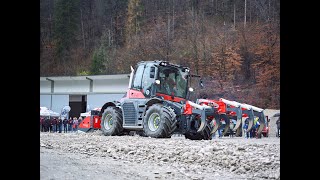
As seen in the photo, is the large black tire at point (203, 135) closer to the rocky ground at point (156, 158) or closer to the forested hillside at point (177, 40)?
the rocky ground at point (156, 158)

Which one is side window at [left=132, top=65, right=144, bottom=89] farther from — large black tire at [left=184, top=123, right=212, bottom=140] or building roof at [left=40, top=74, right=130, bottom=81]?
large black tire at [left=184, top=123, right=212, bottom=140]

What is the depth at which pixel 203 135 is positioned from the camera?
436cm

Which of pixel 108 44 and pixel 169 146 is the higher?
pixel 108 44

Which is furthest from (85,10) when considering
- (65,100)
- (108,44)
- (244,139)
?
(244,139)

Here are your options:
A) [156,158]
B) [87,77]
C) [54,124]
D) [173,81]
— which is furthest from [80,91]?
[156,158]

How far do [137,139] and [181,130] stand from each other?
0.41 m

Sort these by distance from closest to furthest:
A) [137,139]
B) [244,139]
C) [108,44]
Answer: [244,139] → [137,139] → [108,44]

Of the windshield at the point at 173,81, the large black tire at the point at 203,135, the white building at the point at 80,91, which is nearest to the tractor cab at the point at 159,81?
the windshield at the point at 173,81

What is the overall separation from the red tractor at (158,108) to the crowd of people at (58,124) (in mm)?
287

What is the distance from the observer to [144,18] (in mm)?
4664

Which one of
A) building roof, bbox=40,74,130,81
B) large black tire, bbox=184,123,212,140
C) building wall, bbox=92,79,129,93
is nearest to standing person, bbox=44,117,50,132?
building roof, bbox=40,74,130,81

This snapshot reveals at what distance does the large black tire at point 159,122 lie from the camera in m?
4.43
